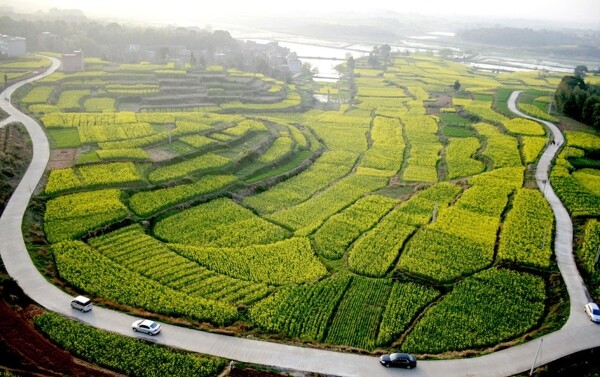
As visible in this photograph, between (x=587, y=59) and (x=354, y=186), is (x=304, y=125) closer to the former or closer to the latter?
(x=354, y=186)

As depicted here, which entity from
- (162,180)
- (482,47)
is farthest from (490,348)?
(482,47)

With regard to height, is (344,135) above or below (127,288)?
above

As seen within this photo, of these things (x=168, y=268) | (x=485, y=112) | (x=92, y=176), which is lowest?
(x=168, y=268)

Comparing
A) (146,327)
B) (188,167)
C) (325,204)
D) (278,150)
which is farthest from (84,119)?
(146,327)

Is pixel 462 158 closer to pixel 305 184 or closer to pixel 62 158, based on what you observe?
pixel 305 184

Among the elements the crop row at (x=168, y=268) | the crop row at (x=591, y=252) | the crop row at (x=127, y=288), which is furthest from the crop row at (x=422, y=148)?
the crop row at (x=127, y=288)

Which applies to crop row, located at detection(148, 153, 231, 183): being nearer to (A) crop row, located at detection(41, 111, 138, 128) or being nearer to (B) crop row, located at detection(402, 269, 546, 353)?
(A) crop row, located at detection(41, 111, 138, 128)

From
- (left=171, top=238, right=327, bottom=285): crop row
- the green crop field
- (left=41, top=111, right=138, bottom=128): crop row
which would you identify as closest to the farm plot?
the green crop field
